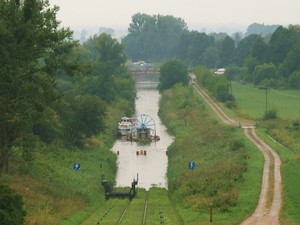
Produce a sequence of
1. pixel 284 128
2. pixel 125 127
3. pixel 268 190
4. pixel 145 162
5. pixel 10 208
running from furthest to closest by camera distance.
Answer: pixel 125 127 → pixel 284 128 → pixel 145 162 → pixel 268 190 → pixel 10 208

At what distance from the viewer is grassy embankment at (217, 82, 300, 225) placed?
39000 mm

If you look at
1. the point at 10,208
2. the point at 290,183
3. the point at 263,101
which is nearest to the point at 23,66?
the point at 10,208

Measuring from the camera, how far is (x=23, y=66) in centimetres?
4397

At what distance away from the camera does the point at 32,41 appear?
43562mm

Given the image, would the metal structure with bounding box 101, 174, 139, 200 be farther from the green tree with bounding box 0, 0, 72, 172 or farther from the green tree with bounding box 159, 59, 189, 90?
the green tree with bounding box 159, 59, 189, 90

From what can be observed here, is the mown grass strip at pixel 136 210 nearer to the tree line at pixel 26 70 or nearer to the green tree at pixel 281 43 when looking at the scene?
the tree line at pixel 26 70

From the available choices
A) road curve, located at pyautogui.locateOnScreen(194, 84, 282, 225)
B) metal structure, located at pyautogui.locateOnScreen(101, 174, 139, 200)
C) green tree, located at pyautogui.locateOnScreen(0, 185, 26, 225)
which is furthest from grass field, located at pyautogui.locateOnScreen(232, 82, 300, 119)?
green tree, located at pyautogui.locateOnScreen(0, 185, 26, 225)

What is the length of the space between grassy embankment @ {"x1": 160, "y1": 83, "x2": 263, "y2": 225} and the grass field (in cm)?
844

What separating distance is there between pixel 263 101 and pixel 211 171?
68752 millimetres

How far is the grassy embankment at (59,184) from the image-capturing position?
1555 inches

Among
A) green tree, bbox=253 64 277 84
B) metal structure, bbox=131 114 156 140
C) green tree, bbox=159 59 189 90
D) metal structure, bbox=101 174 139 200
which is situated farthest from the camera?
green tree, bbox=159 59 189 90

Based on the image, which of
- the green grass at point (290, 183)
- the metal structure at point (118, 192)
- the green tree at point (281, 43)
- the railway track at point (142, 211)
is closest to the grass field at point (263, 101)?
the green tree at point (281, 43)

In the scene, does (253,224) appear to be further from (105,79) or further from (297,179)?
(105,79)

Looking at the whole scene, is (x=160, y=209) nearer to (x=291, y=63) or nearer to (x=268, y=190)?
(x=268, y=190)
